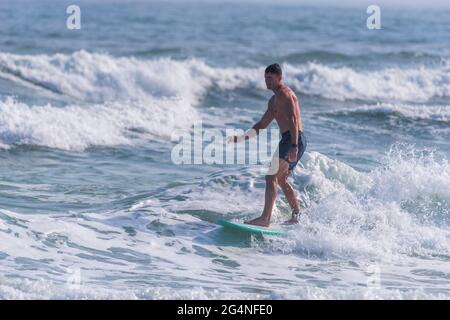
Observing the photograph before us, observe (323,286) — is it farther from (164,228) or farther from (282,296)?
(164,228)

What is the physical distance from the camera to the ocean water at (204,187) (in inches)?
318

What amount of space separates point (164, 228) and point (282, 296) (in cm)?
272

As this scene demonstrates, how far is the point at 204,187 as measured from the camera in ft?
36.5

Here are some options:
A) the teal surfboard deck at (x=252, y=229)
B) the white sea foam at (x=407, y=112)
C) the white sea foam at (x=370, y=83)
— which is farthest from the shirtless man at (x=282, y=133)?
the white sea foam at (x=370, y=83)

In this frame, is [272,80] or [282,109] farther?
[282,109]

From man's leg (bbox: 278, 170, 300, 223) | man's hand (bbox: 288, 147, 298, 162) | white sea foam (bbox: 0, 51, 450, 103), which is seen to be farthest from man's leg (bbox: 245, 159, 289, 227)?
white sea foam (bbox: 0, 51, 450, 103)

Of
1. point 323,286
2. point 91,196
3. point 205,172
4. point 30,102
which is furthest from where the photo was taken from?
point 30,102

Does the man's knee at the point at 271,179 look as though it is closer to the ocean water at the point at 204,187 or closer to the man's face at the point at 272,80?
the ocean water at the point at 204,187

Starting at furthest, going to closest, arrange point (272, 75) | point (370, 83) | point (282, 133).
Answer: point (370, 83)
point (282, 133)
point (272, 75)

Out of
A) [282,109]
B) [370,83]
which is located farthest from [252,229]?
[370,83]

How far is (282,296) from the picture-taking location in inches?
282

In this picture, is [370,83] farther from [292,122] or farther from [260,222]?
[260,222]

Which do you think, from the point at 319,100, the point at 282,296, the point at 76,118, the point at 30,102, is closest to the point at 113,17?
the point at 319,100

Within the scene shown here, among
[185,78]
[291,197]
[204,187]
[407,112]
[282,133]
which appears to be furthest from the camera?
[185,78]
